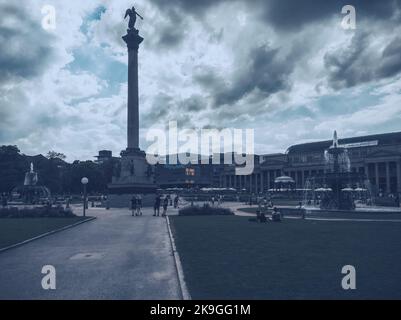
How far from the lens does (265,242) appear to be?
17.5 m

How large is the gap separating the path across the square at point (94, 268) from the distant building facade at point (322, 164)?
293 ft

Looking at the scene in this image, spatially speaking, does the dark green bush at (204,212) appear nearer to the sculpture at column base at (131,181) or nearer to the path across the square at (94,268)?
the sculpture at column base at (131,181)

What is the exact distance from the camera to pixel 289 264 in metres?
12.3

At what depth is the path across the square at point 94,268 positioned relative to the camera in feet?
32.1

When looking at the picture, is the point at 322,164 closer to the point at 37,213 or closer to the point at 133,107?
the point at 133,107

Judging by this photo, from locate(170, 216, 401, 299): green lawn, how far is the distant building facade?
284ft

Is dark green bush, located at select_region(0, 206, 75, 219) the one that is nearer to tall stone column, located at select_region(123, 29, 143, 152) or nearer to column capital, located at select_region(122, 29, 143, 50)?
tall stone column, located at select_region(123, 29, 143, 152)

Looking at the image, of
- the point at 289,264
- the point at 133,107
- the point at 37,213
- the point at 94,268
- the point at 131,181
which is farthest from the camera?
the point at 133,107

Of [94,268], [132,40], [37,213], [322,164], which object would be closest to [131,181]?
[37,213]

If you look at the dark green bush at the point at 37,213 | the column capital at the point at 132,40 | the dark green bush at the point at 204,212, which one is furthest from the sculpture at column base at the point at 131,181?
the dark green bush at the point at 37,213

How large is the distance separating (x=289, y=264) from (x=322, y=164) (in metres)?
125

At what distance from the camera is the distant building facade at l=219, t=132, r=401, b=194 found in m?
113

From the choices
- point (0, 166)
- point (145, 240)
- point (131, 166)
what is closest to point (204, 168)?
point (0, 166)
